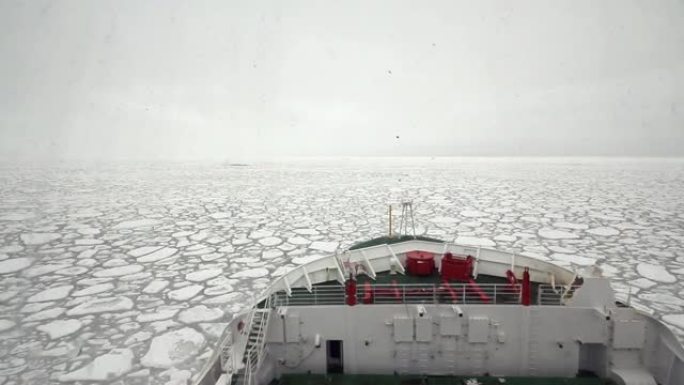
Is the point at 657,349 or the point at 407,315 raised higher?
the point at 407,315

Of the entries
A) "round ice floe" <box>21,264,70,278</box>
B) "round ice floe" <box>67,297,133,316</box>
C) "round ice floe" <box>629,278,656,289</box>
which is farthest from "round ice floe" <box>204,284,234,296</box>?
"round ice floe" <box>629,278,656,289</box>

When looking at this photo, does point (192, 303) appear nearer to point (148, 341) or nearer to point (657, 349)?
point (148, 341)

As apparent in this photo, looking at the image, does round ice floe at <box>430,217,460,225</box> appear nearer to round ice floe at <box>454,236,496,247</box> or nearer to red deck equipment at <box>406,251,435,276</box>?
round ice floe at <box>454,236,496,247</box>

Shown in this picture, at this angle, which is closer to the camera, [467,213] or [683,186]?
[467,213]

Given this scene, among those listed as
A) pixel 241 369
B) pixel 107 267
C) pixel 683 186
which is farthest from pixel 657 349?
pixel 683 186

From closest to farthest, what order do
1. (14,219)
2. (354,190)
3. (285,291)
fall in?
(285,291) < (14,219) < (354,190)

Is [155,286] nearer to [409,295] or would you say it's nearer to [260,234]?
[260,234]

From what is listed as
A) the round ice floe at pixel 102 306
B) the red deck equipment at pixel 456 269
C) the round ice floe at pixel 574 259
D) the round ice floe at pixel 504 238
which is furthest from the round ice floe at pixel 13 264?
the round ice floe at pixel 574 259
